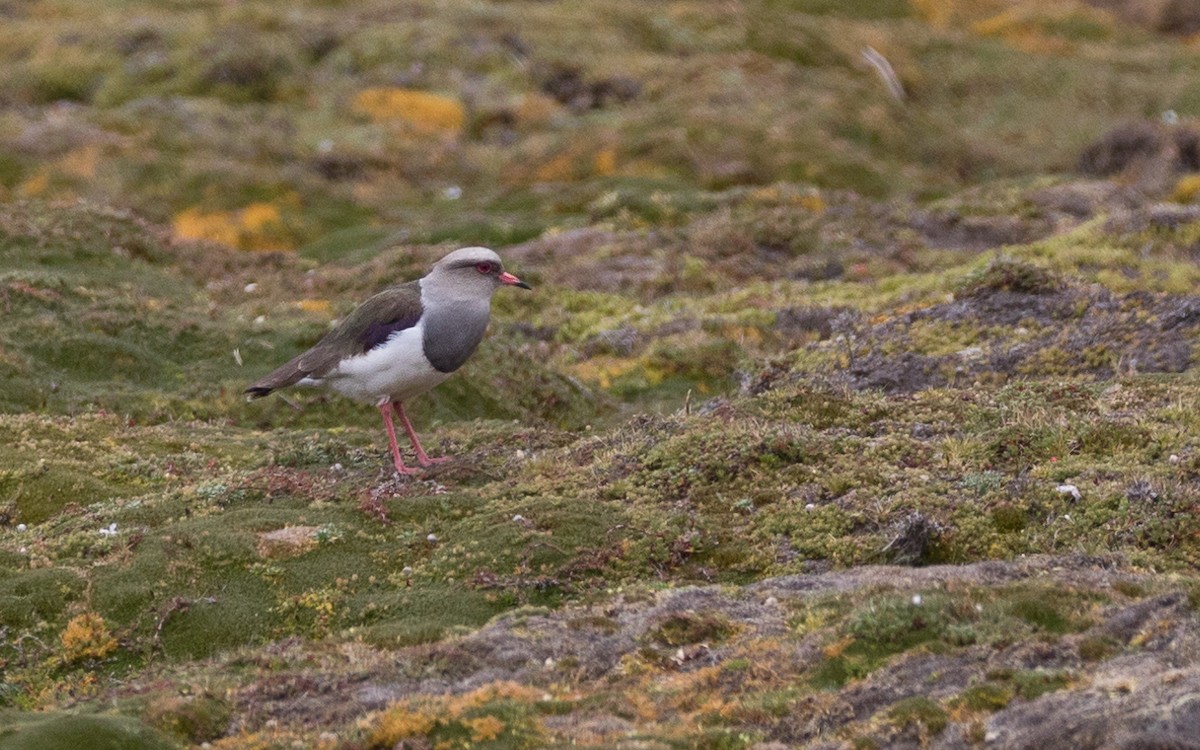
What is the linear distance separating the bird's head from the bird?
0.04ft

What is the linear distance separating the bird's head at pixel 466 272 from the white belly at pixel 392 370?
70 cm

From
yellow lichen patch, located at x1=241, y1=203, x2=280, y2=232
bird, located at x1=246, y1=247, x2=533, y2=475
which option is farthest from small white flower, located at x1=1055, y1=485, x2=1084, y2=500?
yellow lichen patch, located at x1=241, y1=203, x2=280, y2=232

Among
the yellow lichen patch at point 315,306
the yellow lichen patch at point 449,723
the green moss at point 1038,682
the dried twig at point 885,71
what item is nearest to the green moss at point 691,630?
the yellow lichen patch at point 449,723

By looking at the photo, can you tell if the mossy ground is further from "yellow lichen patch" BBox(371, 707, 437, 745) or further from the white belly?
the white belly

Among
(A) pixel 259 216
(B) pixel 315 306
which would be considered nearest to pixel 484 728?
(B) pixel 315 306

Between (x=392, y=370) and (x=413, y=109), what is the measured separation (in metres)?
30.7

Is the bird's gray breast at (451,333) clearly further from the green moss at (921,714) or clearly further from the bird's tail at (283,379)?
the green moss at (921,714)

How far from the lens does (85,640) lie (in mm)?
12289

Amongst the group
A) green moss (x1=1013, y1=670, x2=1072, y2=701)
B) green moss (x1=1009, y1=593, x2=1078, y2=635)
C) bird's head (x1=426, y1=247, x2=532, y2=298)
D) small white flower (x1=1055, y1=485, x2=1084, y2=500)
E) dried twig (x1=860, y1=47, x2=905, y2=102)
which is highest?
bird's head (x1=426, y1=247, x2=532, y2=298)

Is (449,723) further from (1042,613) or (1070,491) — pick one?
(1070,491)

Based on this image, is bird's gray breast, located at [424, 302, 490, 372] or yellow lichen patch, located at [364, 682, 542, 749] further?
bird's gray breast, located at [424, 302, 490, 372]

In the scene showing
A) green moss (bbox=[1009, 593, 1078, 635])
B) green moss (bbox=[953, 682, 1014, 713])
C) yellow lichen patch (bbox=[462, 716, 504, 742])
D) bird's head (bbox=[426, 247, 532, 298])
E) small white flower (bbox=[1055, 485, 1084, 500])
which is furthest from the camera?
bird's head (bbox=[426, 247, 532, 298])

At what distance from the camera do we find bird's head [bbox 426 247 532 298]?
16.3m

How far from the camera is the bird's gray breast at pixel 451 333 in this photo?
624 inches
